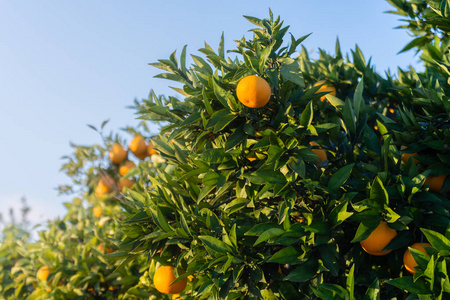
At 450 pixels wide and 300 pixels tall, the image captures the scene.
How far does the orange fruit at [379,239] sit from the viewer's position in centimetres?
158

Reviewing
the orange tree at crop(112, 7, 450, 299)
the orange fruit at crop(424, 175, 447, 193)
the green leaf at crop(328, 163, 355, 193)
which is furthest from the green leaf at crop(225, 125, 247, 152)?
the orange fruit at crop(424, 175, 447, 193)

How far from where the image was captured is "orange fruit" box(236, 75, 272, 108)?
5.20 feet

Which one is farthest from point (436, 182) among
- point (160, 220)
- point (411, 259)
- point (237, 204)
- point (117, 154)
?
point (117, 154)

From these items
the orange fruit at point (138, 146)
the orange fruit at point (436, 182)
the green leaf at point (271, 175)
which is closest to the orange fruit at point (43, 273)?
the orange fruit at point (138, 146)

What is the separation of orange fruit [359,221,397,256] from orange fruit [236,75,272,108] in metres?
0.66

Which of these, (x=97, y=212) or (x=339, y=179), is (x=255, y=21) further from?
(x=97, y=212)

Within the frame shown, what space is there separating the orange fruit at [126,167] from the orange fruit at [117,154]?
0.06m

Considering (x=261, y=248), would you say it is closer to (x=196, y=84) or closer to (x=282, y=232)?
(x=282, y=232)

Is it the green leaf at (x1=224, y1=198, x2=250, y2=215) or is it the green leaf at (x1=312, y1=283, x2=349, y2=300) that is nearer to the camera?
the green leaf at (x1=312, y1=283, x2=349, y2=300)

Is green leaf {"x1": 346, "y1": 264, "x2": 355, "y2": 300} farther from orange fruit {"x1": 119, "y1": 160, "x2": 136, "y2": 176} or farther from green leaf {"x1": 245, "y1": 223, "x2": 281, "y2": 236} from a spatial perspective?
orange fruit {"x1": 119, "y1": 160, "x2": 136, "y2": 176}

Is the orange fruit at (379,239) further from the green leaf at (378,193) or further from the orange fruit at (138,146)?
the orange fruit at (138,146)

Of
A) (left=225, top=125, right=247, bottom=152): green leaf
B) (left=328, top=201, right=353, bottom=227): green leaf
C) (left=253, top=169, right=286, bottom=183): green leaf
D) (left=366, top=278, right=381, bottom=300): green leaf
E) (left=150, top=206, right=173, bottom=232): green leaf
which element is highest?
(left=225, top=125, right=247, bottom=152): green leaf

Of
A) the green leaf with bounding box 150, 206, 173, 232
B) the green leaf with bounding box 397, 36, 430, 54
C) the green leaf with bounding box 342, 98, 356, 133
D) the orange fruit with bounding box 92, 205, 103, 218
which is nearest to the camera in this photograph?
the green leaf with bounding box 150, 206, 173, 232

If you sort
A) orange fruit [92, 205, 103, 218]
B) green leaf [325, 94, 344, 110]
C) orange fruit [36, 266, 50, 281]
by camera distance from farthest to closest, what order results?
orange fruit [92, 205, 103, 218] < orange fruit [36, 266, 50, 281] < green leaf [325, 94, 344, 110]
